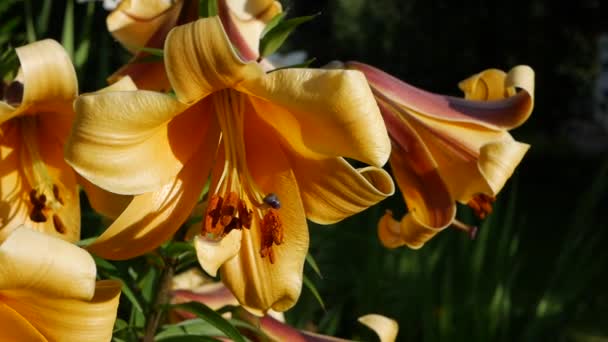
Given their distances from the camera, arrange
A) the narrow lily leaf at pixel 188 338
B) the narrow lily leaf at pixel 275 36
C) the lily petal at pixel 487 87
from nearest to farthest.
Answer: the narrow lily leaf at pixel 275 36
the narrow lily leaf at pixel 188 338
the lily petal at pixel 487 87

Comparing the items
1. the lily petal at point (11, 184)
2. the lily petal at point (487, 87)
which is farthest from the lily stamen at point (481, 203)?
the lily petal at point (11, 184)

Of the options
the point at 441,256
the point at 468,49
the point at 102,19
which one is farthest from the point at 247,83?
the point at 468,49

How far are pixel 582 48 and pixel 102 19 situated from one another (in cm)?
630

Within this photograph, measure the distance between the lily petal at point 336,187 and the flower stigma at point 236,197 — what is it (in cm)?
4

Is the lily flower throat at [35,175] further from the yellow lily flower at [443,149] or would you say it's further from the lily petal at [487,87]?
the lily petal at [487,87]

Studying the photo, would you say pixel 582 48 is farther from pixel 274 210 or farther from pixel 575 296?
pixel 274 210

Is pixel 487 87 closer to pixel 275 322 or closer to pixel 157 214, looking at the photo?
pixel 275 322

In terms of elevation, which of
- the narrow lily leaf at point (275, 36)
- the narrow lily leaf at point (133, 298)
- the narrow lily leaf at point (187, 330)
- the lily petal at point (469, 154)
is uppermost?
the narrow lily leaf at point (275, 36)

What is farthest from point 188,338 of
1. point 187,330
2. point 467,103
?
point 467,103

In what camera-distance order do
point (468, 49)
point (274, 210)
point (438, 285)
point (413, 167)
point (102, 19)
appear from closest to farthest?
point (274, 210)
point (413, 167)
point (102, 19)
point (438, 285)
point (468, 49)

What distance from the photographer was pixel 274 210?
34.7 inches

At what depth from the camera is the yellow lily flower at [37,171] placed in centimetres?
97

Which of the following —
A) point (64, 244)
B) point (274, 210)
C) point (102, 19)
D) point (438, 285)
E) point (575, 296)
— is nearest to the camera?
point (64, 244)

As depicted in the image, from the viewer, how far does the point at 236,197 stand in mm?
892
